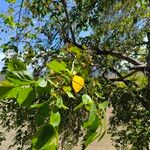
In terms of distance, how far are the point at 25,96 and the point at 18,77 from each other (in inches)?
1.3

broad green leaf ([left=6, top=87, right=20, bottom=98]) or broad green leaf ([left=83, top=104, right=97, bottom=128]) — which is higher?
broad green leaf ([left=6, top=87, right=20, bottom=98])

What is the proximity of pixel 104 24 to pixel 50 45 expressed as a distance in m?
1.30

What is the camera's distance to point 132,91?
8.46 m

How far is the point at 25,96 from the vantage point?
26.8 inches

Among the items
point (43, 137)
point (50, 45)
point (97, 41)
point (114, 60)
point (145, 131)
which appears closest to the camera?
point (43, 137)

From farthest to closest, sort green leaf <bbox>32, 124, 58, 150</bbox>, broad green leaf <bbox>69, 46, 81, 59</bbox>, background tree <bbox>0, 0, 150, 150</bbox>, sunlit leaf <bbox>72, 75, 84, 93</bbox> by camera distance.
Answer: background tree <bbox>0, 0, 150, 150</bbox> < broad green leaf <bbox>69, 46, 81, 59</bbox> < sunlit leaf <bbox>72, 75, 84, 93</bbox> < green leaf <bbox>32, 124, 58, 150</bbox>

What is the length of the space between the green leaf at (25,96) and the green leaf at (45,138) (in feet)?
0.16

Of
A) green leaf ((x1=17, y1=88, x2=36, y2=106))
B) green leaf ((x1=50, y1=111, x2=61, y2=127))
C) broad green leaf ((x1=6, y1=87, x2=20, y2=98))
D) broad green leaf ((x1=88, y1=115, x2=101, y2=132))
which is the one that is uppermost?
broad green leaf ((x1=6, y1=87, x2=20, y2=98))

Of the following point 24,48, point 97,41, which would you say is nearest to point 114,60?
point 97,41

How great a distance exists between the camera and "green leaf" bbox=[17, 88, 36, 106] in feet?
2.21

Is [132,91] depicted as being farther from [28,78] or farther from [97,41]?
[28,78]

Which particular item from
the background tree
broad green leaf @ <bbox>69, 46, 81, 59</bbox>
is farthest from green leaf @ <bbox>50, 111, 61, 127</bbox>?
the background tree

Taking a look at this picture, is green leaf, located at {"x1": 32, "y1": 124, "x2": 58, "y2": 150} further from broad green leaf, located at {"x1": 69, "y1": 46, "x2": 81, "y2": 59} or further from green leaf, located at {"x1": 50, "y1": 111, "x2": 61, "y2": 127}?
broad green leaf, located at {"x1": 69, "y1": 46, "x2": 81, "y2": 59}

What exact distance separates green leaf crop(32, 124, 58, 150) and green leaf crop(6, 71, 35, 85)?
0.23ft
